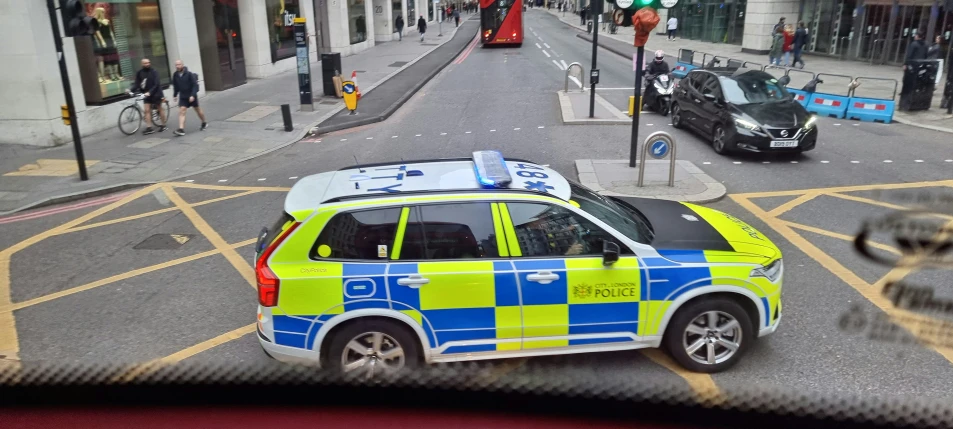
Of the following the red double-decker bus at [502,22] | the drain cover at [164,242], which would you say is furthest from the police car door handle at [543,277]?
the red double-decker bus at [502,22]

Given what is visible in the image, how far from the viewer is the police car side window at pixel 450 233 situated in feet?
14.9

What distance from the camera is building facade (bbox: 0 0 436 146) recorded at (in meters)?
13.5

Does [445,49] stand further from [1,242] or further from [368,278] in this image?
[368,278]

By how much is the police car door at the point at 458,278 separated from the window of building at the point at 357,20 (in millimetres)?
31869

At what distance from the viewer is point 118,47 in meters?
16.6

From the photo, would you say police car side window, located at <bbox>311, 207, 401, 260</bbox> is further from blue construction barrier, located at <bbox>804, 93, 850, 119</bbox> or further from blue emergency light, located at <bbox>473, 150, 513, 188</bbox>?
blue construction barrier, located at <bbox>804, 93, 850, 119</bbox>

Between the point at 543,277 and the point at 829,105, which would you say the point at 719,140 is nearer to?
the point at 829,105

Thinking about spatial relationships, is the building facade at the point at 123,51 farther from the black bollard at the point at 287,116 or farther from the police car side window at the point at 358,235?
the police car side window at the point at 358,235

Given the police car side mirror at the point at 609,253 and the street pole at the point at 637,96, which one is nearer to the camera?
the police car side mirror at the point at 609,253

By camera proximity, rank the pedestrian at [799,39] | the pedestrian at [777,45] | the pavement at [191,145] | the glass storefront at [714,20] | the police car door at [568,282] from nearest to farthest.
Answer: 1. the police car door at [568,282]
2. the pavement at [191,145]
3. the pedestrian at [799,39]
4. the pedestrian at [777,45]
5. the glass storefront at [714,20]

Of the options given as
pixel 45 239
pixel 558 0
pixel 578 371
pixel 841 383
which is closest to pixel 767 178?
pixel 841 383

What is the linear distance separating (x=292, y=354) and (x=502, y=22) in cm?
3480

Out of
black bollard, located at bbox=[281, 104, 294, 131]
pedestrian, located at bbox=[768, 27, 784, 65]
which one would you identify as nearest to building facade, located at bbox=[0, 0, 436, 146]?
black bollard, located at bbox=[281, 104, 294, 131]

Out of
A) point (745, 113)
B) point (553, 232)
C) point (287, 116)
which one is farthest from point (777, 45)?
point (553, 232)
